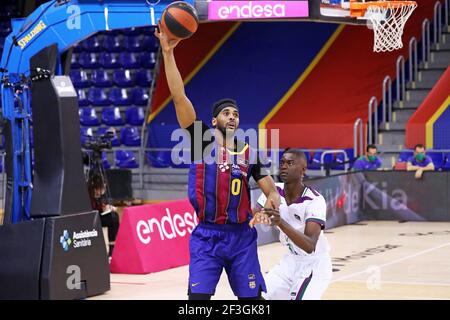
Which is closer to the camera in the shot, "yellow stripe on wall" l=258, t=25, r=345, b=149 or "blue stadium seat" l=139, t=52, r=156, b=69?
"yellow stripe on wall" l=258, t=25, r=345, b=149

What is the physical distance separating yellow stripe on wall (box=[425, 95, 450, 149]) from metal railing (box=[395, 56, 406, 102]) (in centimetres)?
144

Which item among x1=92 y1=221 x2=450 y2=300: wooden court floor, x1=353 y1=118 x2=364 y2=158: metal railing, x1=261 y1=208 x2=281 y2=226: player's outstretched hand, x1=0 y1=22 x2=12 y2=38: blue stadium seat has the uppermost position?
x1=0 y1=22 x2=12 y2=38: blue stadium seat

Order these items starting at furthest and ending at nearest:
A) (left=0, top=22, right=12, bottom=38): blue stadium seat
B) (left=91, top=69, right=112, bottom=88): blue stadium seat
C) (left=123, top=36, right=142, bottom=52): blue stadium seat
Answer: (left=0, top=22, right=12, bottom=38): blue stadium seat < (left=123, top=36, right=142, bottom=52): blue stadium seat < (left=91, top=69, right=112, bottom=88): blue stadium seat

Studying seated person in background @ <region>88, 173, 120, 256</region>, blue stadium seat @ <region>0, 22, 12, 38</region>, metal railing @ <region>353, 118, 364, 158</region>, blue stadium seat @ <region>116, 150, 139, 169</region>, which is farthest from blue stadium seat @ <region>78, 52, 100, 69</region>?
seated person in background @ <region>88, 173, 120, 256</region>

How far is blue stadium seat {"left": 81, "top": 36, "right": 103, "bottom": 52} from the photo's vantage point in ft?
96.4

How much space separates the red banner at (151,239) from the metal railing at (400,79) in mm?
10729

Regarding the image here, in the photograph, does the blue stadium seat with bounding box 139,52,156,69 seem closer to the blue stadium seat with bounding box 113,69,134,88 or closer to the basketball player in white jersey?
the blue stadium seat with bounding box 113,69,134,88

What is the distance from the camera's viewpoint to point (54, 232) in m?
11.5

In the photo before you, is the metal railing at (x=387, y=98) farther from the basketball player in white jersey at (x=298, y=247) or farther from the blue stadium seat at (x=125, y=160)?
the basketball player in white jersey at (x=298, y=247)

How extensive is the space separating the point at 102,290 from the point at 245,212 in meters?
4.88

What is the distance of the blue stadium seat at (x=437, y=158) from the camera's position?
22656 mm

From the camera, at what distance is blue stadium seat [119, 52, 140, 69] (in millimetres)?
28297

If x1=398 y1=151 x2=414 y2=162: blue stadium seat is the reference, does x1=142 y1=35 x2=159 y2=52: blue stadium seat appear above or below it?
above

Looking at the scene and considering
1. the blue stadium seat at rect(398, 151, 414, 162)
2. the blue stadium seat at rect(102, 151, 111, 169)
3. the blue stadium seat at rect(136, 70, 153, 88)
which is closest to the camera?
the blue stadium seat at rect(398, 151, 414, 162)
